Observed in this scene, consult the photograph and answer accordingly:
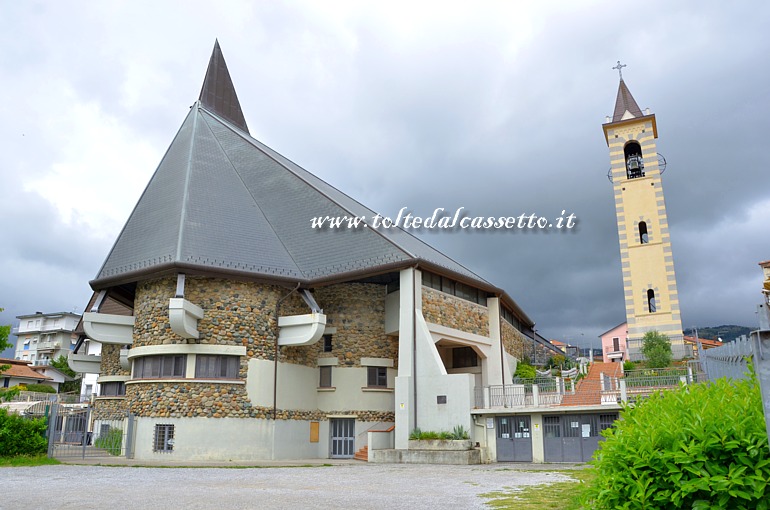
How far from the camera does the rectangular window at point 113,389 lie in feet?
Answer: 99.7

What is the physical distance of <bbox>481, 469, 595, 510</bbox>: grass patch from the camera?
8805 mm

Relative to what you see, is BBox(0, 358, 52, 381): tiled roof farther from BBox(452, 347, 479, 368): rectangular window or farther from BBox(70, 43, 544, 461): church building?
BBox(452, 347, 479, 368): rectangular window

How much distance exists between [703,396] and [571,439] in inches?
671

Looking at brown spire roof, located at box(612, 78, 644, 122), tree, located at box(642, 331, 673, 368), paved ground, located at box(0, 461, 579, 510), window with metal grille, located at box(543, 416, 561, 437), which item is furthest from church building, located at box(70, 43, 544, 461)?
brown spire roof, located at box(612, 78, 644, 122)

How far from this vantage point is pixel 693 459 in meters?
4.36

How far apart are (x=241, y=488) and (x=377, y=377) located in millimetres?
14197

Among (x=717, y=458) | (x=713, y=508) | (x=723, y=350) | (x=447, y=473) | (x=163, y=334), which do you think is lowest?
(x=447, y=473)

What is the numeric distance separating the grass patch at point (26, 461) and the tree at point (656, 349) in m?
25.1

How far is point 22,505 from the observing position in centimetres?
932

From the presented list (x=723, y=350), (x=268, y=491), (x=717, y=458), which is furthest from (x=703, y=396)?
(x=268, y=491)

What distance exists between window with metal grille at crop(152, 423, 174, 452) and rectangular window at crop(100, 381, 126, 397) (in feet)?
32.3

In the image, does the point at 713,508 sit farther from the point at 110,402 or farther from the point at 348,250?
the point at 110,402

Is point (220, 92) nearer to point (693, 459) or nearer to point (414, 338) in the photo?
point (414, 338)

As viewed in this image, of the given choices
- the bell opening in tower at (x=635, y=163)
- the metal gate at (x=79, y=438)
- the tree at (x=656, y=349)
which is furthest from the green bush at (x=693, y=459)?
the bell opening in tower at (x=635, y=163)
